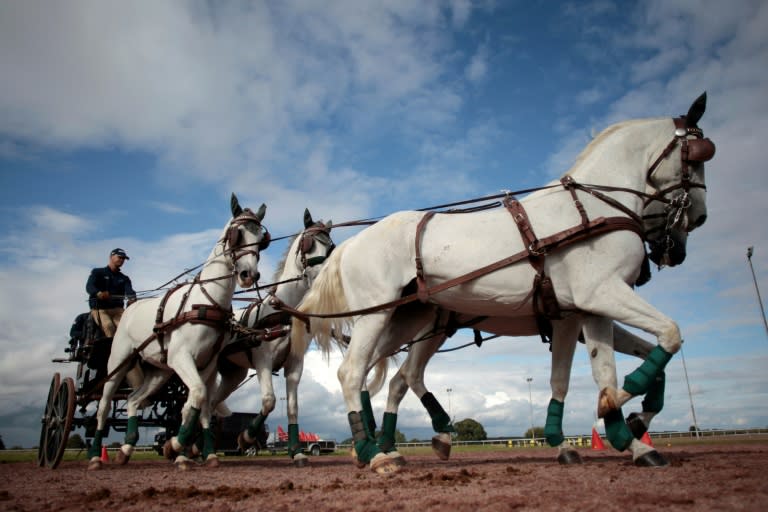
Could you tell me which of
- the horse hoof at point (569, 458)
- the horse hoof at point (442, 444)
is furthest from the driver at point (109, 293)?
the horse hoof at point (569, 458)

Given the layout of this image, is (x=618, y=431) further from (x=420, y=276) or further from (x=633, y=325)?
(x=420, y=276)

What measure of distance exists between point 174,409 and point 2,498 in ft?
25.7

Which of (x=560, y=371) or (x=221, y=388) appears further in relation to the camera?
(x=221, y=388)

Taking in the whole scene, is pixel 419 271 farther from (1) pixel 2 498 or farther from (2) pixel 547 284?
(1) pixel 2 498

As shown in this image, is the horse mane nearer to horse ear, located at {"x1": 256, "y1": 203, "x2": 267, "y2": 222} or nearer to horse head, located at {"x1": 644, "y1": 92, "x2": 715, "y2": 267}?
horse ear, located at {"x1": 256, "y1": 203, "x2": 267, "y2": 222}

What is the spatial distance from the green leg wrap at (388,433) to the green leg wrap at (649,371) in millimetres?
3182

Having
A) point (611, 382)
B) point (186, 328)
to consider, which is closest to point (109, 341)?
point (186, 328)

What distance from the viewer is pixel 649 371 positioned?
519cm

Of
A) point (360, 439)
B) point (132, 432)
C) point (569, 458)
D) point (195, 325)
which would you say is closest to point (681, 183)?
point (569, 458)

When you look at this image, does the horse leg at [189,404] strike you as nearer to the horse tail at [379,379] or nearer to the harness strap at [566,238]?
the horse tail at [379,379]

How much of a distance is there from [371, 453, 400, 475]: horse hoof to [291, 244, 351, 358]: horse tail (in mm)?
1866

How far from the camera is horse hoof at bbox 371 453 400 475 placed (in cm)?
575

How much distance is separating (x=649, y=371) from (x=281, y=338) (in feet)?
22.5

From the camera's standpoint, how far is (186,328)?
28.9 ft
